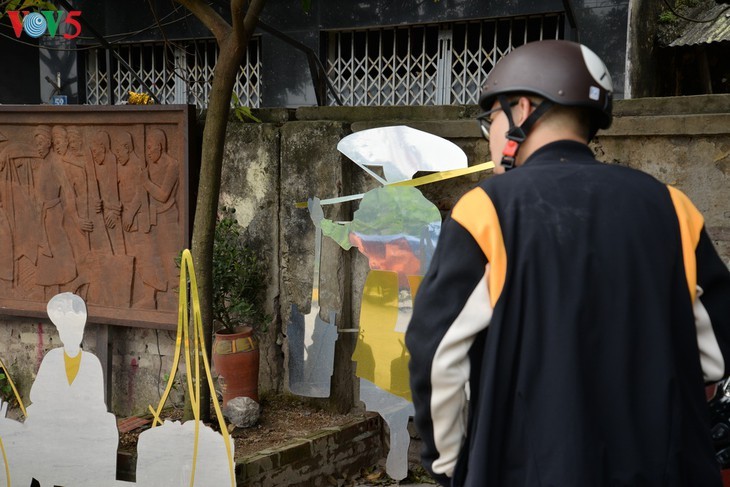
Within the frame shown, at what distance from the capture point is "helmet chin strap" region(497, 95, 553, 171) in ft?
6.92

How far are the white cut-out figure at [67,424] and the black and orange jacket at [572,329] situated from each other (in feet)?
9.50

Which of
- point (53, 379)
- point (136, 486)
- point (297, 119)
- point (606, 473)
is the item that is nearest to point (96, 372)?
point (53, 379)

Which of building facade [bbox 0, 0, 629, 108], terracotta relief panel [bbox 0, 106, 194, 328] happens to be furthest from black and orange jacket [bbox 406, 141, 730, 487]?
building facade [bbox 0, 0, 629, 108]

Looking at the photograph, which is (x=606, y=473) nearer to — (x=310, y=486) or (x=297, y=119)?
(x=310, y=486)

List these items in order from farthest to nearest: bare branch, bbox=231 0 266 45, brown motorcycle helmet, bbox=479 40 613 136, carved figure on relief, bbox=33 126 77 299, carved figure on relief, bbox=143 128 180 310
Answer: carved figure on relief, bbox=33 126 77 299
carved figure on relief, bbox=143 128 180 310
bare branch, bbox=231 0 266 45
brown motorcycle helmet, bbox=479 40 613 136

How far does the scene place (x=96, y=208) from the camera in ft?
18.4

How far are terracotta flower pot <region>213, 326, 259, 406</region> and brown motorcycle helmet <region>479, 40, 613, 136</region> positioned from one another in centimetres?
304

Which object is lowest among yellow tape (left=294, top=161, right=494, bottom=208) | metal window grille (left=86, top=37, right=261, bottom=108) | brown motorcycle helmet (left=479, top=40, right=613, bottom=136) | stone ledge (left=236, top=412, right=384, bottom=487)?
stone ledge (left=236, top=412, right=384, bottom=487)

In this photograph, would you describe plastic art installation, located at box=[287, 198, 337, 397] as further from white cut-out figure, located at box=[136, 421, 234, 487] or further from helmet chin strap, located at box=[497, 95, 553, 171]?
helmet chin strap, located at box=[497, 95, 553, 171]

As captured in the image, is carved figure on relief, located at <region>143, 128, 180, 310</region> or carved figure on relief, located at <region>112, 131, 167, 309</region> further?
carved figure on relief, located at <region>112, 131, 167, 309</region>

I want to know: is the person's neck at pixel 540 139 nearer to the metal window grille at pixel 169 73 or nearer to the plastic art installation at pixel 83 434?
the plastic art installation at pixel 83 434

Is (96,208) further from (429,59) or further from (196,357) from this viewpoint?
(429,59)

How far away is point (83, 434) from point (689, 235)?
3522mm

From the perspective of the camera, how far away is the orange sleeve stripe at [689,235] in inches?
80.0
